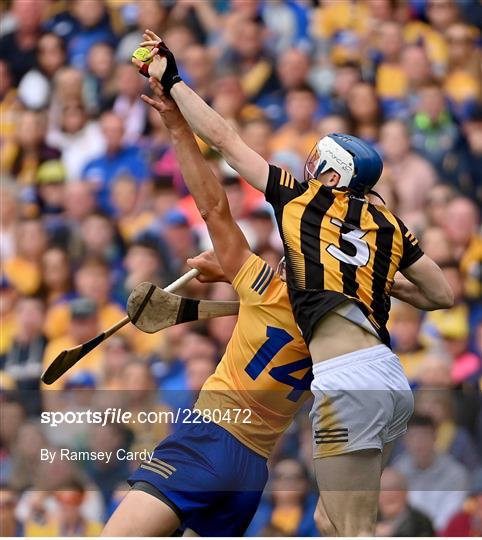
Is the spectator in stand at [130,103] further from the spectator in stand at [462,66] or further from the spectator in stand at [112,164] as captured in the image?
the spectator in stand at [462,66]

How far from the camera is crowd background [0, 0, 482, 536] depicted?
24.7ft

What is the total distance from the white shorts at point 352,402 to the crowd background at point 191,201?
2.10 m

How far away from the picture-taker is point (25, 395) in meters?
8.38

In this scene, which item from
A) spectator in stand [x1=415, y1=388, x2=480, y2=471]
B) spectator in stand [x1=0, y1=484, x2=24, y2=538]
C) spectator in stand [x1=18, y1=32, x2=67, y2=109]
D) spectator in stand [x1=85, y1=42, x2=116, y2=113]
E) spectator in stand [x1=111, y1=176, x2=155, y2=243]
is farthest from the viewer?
spectator in stand [x1=18, y1=32, x2=67, y2=109]

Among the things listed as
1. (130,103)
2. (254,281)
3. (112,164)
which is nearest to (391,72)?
(130,103)

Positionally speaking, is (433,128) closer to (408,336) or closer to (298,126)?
(298,126)

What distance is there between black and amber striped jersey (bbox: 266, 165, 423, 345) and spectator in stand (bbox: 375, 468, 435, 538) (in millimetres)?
2378

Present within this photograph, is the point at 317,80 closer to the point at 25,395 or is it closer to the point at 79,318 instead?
the point at 79,318

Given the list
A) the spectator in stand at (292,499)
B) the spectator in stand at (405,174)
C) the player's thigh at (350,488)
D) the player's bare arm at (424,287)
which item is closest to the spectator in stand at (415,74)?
the spectator in stand at (405,174)

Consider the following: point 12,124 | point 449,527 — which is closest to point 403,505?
point 449,527

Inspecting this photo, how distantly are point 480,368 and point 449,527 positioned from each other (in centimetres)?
112

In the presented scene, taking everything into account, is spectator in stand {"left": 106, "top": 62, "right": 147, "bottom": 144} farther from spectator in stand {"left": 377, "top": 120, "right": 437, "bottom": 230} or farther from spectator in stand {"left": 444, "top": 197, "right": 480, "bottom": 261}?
spectator in stand {"left": 444, "top": 197, "right": 480, "bottom": 261}

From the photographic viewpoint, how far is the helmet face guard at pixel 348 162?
17.2 ft

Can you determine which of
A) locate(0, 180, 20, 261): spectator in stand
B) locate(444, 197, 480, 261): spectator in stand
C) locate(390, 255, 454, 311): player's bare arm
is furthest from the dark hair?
locate(390, 255, 454, 311): player's bare arm
